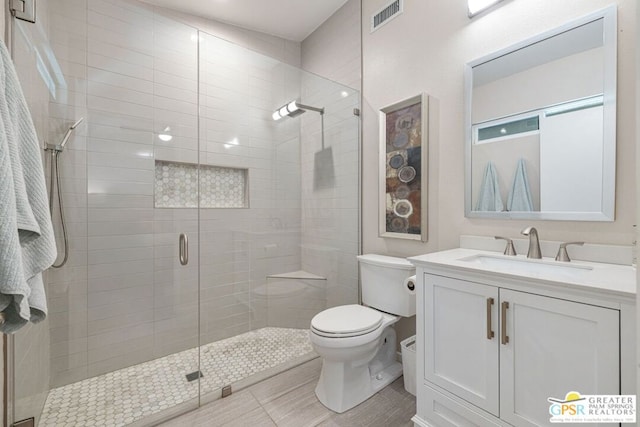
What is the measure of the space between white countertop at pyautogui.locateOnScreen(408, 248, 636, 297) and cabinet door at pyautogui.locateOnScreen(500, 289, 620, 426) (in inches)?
2.9

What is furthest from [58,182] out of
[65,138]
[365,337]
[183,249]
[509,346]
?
[509,346]

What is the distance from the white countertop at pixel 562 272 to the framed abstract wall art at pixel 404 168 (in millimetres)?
459

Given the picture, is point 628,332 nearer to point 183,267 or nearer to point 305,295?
point 305,295

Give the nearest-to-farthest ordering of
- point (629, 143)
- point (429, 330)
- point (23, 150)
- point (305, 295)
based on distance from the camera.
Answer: point (23, 150) < point (629, 143) < point (429, 330) < point (305, 295)

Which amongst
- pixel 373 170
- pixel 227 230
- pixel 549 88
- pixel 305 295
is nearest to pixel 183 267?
pixel 227 230

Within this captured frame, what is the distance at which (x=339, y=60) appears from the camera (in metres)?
2.57

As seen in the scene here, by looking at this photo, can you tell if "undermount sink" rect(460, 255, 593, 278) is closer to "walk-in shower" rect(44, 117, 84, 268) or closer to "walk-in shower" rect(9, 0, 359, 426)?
"walk-in shower" rect(9, 0, 359, 426)

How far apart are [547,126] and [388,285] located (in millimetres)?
1207

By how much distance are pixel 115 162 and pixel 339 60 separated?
77.5 inches

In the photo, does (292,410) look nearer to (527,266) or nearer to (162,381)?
(162,381)

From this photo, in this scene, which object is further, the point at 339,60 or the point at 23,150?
the point at 339,60

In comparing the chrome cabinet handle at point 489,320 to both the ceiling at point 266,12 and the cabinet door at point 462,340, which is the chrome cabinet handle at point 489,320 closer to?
the cabinet door at point 462,340

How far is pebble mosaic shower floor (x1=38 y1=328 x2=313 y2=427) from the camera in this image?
1.54 m

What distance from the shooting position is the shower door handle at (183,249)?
1.96m
